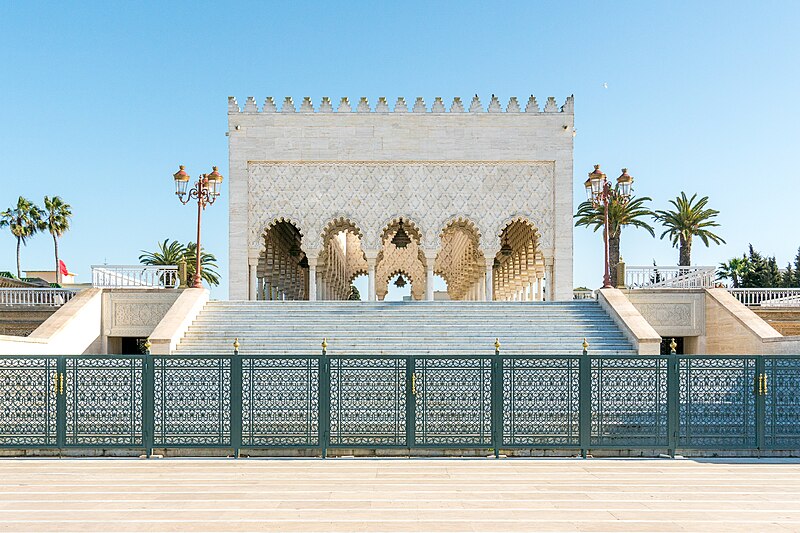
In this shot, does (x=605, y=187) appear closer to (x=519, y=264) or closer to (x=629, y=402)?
(x=629, y=402)

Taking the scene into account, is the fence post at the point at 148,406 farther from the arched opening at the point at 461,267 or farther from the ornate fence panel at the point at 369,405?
the arched opening at the point at 461,267

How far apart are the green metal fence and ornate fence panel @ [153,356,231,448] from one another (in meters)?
0.01

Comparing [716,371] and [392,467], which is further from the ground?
[716,371]

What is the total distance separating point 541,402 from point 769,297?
515 inches

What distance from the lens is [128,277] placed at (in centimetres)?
1750

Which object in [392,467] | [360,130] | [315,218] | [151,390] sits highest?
[360,130]

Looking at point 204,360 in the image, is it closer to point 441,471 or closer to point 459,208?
point 441,471

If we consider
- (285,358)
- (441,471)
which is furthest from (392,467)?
(285,358)

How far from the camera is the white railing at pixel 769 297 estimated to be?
17219 millimetres

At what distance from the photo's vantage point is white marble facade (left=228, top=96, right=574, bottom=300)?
21.4 metres

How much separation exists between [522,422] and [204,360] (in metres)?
3.42

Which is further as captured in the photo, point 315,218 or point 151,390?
point 315,218

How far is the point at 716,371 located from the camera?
774cm

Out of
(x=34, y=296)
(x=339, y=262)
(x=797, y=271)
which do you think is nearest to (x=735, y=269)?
(x=797, y=271)
